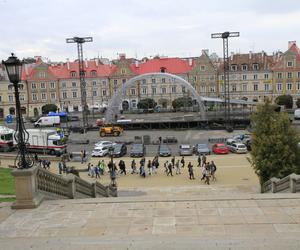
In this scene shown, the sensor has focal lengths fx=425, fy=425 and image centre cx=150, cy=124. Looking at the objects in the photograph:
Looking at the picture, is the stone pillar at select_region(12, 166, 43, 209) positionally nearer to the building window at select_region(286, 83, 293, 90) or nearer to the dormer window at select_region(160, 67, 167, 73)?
the dormer window at select_region(160, 67, 167, 73)

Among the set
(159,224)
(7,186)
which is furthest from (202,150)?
(159,224)

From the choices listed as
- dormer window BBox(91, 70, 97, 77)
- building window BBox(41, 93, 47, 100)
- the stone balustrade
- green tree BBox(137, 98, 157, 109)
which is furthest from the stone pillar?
building window BBox(41, 93, 47, 100)

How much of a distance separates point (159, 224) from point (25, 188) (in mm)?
4201

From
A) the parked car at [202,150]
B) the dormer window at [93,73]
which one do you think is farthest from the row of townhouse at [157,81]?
the parked car at [202,150]

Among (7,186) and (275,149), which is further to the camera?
(275,149)

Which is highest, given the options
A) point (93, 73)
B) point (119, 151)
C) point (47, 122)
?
point (93, 73)

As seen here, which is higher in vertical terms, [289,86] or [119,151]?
[289,86]

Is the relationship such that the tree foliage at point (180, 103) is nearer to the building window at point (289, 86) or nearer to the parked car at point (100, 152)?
the building window at point (289, 86)

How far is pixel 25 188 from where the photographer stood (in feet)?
39.5

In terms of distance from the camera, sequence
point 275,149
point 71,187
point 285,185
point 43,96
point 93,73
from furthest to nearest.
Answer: point 93,73, point 43,96, point 275,149, point 285,185, point 71,187

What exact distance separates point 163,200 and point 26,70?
94.0 metres

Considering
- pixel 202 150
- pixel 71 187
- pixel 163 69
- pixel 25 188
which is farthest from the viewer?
pixel 163 69

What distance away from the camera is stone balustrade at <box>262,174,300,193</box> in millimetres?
15750

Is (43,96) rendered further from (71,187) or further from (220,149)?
(71,187)
